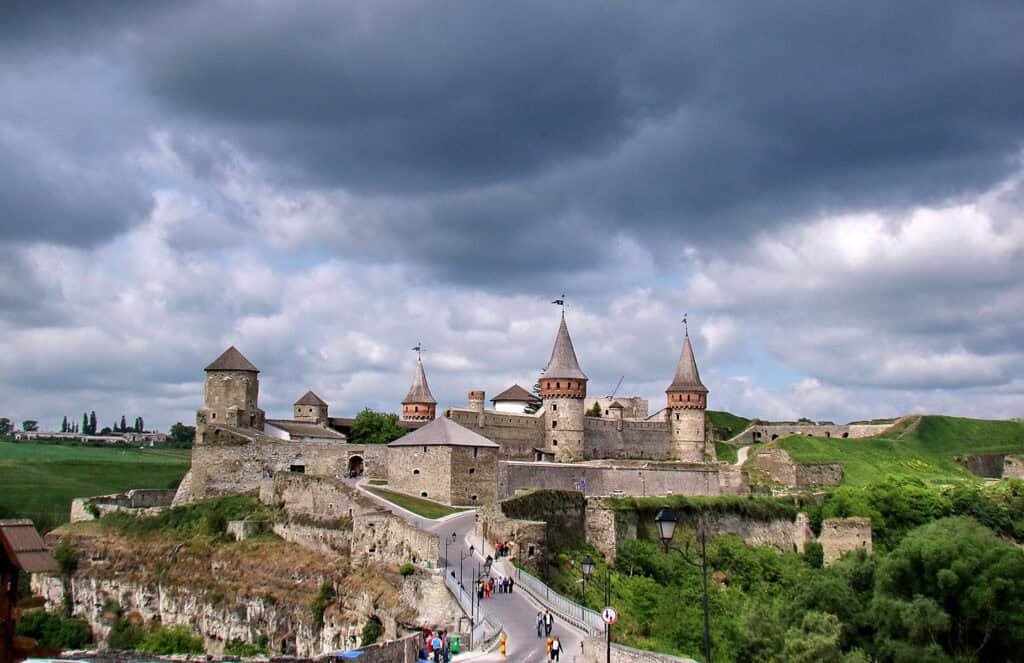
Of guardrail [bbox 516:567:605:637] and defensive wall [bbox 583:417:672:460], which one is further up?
defensive wall [bbox 583:417:672:460]

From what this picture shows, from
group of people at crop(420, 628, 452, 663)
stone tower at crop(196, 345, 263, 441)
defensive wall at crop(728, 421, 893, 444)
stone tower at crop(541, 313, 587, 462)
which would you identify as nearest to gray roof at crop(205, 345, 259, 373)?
stone tower at crop(196, 345, 263, 441)

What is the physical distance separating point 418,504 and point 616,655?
25948 mm

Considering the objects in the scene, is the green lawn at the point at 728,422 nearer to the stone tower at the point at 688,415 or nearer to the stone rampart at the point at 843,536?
the stone tower at the point at 688,415

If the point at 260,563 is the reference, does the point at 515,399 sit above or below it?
above

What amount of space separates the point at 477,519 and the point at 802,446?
146 ft

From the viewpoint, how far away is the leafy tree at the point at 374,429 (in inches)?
2847

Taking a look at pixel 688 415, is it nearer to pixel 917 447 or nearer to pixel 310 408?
pixel 917 447

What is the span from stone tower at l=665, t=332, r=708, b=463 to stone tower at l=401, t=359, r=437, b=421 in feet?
68.8

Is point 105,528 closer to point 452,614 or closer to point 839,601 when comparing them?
point 452,614

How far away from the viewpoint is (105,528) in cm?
5659

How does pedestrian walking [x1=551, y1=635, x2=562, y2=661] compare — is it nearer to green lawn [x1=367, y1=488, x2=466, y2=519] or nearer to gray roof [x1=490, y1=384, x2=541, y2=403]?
green lawn [x1=367, y1=488, x2=466, y2=519]

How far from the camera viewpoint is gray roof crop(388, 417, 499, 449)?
1978 inches

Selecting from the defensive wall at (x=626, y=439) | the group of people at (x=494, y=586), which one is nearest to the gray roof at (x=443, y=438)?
the group of people at (x=494, y=586)

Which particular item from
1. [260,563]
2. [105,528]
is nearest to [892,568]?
[260,563]
